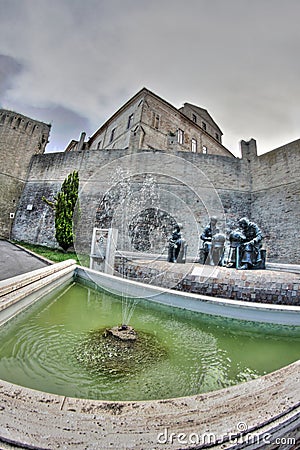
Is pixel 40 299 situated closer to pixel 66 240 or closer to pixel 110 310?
pixel 110 310

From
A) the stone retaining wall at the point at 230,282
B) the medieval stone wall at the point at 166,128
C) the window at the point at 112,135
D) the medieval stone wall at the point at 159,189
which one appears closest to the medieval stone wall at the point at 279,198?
the medieval stone wall at the point at 159,189

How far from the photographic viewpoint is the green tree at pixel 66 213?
1362cm

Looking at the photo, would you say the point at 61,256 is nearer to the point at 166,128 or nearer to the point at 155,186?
the point at 155,186

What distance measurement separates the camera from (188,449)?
998mm

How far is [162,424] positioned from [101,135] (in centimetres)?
2939

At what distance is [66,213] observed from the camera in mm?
13969

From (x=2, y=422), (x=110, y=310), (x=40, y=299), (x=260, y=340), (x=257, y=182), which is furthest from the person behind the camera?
(x=257, y=182)

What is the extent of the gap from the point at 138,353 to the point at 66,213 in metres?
12.6

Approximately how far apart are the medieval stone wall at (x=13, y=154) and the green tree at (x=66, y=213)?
6.15 meters

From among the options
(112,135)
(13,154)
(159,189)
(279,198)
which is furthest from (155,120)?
(279,198)

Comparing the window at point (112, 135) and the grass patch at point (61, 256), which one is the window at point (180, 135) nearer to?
the window at point (112, 135)

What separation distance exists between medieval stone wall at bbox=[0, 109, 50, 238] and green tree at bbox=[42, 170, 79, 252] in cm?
615

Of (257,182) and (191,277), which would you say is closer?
(191,277)

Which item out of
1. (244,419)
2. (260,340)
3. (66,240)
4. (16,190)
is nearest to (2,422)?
(244,419)
